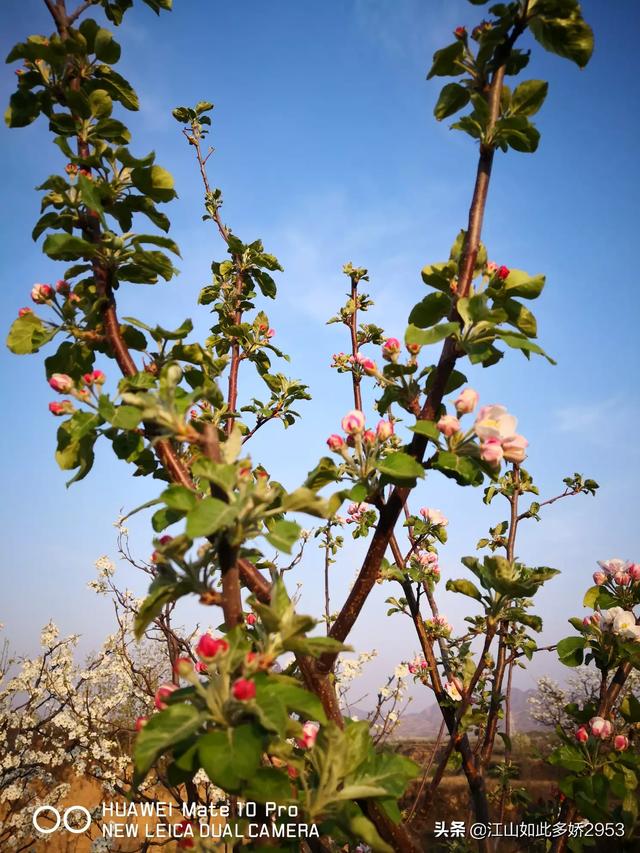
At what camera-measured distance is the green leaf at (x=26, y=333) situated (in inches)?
68.7

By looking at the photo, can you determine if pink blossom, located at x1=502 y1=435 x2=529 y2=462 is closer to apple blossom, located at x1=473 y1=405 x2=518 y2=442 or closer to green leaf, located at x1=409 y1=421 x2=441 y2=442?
apple blossom, located at x1=473 y1=405 x2=518 y2=442

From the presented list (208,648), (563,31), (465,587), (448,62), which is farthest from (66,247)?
A: (465,587)

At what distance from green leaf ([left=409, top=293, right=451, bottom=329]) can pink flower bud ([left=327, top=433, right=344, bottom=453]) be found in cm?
50

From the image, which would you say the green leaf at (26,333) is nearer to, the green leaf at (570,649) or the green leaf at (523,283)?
the green leaf at (523,283)

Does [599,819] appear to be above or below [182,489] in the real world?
below

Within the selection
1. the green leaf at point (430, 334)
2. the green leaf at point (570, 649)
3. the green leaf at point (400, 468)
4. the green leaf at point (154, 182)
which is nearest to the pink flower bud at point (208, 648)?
the green leaf at point (400, 468)

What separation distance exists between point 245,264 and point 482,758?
338cm

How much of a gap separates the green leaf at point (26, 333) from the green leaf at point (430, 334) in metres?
1.24

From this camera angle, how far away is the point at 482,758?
2557 mm

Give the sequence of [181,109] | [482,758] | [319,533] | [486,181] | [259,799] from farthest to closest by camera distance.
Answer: [319,533], [181,109], [482,758], [486,181], [259,799]

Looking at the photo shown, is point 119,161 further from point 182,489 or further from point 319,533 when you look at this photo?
point 319,533

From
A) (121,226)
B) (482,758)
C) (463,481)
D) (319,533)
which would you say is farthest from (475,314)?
(319,533)

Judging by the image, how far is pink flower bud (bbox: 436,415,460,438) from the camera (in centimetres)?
148

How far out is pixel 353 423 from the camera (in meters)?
1.60
